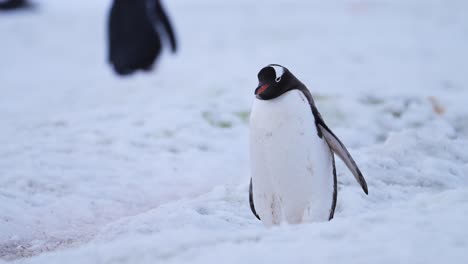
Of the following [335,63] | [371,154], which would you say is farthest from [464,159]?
[335,63]

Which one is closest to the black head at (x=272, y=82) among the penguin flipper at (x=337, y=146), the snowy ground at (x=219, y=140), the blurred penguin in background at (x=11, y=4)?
the penguin flipper at (x=337, y=146)

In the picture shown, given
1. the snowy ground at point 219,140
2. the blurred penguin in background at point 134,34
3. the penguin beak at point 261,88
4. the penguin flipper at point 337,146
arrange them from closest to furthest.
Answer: the snowy ground at point 219,140 → the penguin beak at point 261,88 → the penguin flipper at point 337,146 → the blurred penguin in background at point 134,34

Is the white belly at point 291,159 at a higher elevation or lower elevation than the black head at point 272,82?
lower

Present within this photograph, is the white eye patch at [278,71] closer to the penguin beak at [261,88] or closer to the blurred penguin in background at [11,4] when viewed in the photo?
the penguin beak at [261,88]

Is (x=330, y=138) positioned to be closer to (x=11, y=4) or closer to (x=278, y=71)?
(x=278, y=71)

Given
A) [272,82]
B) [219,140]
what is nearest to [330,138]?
[272,82]

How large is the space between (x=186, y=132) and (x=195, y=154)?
0.44 meters

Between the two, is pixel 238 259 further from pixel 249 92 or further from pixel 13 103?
pixel 13 103

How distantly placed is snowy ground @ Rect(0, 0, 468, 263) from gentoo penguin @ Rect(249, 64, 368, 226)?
0.15m

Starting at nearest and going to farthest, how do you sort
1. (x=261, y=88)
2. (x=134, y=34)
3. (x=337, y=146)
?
(x=261, y=88)
(x=337, y=146)
(x=134, y=34)

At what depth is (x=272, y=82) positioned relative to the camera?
2.52m

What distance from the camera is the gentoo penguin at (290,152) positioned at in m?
2.56

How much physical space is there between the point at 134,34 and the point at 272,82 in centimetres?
516

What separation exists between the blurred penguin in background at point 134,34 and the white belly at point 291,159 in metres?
5.02
